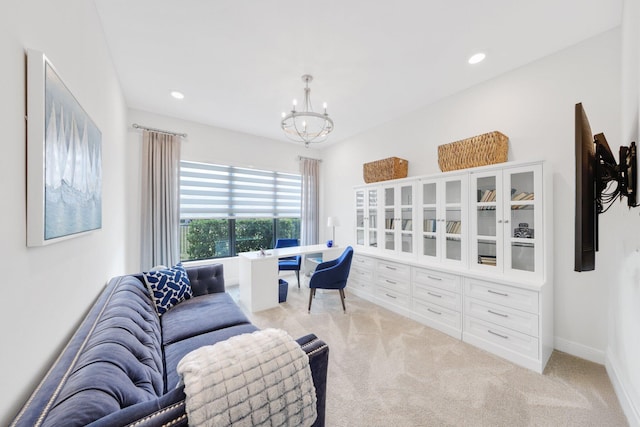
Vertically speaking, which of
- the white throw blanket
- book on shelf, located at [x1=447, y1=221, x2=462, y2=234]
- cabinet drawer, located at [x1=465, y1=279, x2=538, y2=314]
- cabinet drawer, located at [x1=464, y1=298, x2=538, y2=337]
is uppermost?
book on shelf, located at [x1=447, y1=221, x2=462, y2=234]

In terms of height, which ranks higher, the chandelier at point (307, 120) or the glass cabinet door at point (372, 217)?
the chandelier at point (307, 120)

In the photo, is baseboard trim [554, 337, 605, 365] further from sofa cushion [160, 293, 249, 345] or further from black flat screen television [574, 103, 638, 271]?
sofa cushion [160, 293, 249, 345]

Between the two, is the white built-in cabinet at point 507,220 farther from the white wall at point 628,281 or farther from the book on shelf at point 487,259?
the white wall at point 628,281

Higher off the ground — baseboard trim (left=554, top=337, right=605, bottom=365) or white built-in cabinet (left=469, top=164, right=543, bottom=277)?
white built-in cabinet (left=469, top=164, right=543, bottom=277)

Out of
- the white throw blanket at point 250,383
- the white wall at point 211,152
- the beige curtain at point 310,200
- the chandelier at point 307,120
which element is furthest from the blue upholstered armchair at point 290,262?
the white throw blanket at point 250,383

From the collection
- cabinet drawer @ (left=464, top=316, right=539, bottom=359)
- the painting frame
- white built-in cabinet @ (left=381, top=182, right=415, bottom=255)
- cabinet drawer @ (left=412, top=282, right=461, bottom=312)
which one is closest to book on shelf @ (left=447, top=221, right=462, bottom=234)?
white built-in cabinet @ (left=381, top=182, right=415, bottom=255)

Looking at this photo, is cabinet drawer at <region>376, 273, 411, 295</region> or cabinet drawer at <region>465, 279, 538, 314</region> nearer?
cabinet drawer at <region>465, 279, 538, 314</region>

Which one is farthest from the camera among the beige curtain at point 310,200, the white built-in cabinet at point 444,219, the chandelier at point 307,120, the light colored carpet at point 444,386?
the beige curtain at point 310,200

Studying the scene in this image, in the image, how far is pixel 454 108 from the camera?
300cm

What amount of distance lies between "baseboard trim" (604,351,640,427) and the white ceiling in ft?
8.81

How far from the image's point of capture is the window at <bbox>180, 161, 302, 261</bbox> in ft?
13.0

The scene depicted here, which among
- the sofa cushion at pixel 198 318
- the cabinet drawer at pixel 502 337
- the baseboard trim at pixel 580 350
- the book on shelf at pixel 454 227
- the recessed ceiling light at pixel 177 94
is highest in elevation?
the recessed ceiling light at pixel 177 94

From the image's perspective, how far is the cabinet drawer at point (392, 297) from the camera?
3040 millimetres

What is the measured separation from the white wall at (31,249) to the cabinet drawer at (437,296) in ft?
9.90
